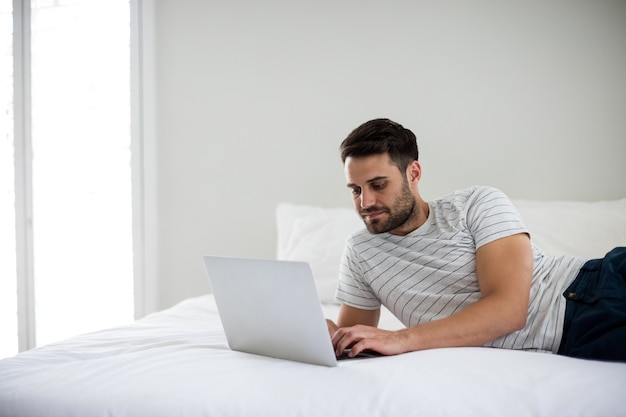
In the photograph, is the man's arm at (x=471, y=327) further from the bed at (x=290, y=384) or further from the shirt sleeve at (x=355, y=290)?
the shirt sleeve at (x=355, y=290)

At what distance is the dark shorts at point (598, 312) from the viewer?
3.78 ft

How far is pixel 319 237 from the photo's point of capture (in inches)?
90.8

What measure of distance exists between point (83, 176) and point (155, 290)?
65 centimetres

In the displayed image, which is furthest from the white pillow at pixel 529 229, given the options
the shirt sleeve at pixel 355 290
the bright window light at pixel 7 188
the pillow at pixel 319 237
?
the bright window light at pixel 7 188

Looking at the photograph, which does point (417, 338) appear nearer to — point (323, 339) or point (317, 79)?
point (323, 339)

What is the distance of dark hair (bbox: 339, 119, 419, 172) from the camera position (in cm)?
150

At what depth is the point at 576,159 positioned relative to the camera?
2.38 m

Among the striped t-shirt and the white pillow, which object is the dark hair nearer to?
the striped t-shirt

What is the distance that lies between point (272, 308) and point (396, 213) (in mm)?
472

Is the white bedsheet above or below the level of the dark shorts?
below

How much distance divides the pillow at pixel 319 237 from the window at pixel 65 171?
88 cm

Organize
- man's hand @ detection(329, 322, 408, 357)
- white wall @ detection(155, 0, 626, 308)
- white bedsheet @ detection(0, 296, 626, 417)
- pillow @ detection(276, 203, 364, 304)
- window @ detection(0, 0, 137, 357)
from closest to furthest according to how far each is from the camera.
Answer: white bedsheet @ detection(0, 296, 626, 417) < man's hand @ detection(329, 322, 408, 357) < pillow @ detection(276, 203, 364, 304) < white wall @ detection(155, 0, 626, 308) < window @ detection(0, 0, 137, 357)

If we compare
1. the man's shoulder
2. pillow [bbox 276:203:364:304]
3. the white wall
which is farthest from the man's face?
the white wall

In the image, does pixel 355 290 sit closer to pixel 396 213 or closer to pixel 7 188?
pixel 396 213
